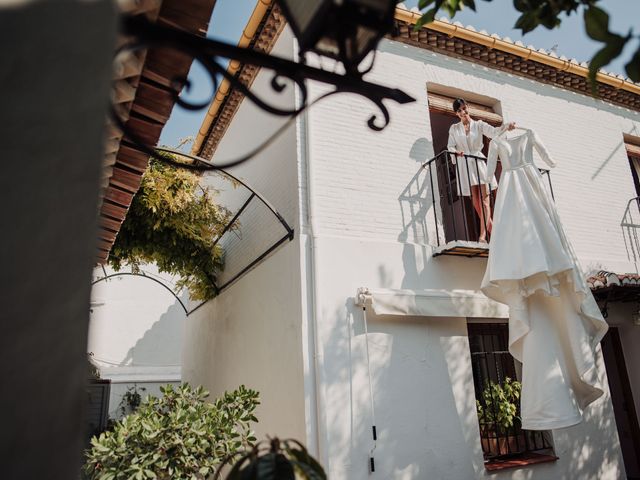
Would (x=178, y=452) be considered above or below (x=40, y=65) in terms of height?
below

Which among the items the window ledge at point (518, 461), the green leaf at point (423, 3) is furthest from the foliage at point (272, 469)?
the window ledge at point (518, 461)

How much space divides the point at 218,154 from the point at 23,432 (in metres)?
8.55

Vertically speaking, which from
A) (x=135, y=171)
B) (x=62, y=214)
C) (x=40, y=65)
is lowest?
(x=62, y=214)

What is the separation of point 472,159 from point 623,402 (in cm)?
405

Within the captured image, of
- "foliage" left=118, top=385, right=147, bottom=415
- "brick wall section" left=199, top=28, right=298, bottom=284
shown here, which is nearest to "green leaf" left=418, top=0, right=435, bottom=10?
"brick wall section" left=199, top=28, right=298, bottom=284

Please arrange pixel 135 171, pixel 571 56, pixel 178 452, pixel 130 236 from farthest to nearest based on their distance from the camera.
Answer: pixel 571 56
pixel 130 236
pixel 178 452
pixel 135 171

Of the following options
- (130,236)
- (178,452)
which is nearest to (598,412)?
(178,452)

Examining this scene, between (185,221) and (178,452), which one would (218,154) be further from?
(178,452)

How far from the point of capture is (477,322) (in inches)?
222

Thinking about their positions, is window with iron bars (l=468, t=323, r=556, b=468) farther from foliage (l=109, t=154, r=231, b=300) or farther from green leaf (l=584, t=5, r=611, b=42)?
green leaf (l=584, t=5, r=611, b=42)

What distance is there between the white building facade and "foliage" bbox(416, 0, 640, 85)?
3.26 m

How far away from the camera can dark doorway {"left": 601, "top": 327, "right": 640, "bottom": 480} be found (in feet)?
20.8

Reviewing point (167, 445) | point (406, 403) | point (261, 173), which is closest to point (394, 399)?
point (406, 403)

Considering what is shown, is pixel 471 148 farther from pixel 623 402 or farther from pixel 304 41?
pixel 304 41
